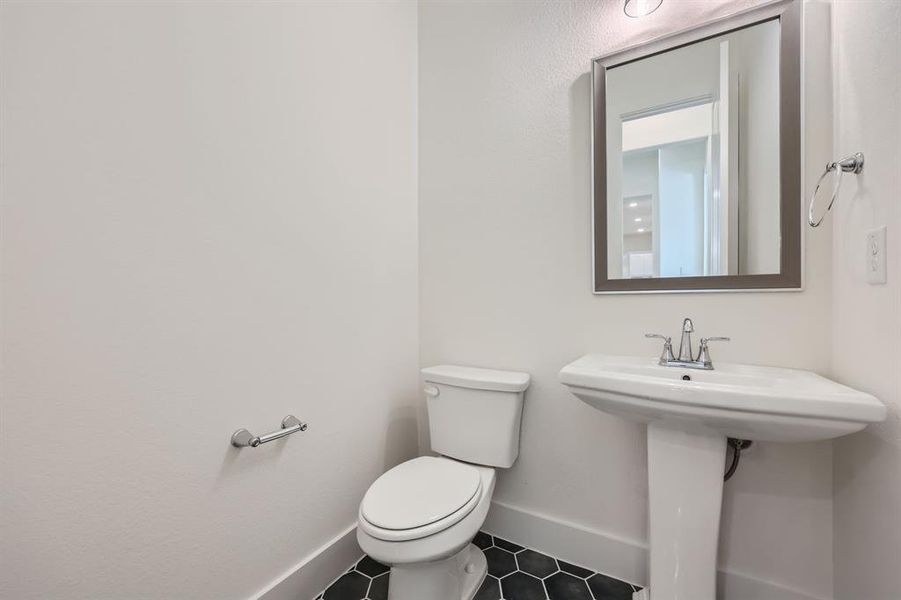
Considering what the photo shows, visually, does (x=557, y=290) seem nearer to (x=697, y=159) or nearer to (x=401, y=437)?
(x=697, y=159)

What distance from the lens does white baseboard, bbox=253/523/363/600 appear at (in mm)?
1131

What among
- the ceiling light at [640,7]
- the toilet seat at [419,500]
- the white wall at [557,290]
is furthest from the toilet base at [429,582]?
the ceiling light at [640,7]

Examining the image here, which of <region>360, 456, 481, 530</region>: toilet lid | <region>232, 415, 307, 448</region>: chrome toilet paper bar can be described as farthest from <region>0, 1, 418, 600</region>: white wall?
<region>360, 456, 481, 530</region>: toilet lid

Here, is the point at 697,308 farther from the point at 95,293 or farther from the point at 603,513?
the point at 95,293

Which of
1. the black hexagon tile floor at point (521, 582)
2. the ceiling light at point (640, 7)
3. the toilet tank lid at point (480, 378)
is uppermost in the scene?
the ceiling light at point (640, 7)

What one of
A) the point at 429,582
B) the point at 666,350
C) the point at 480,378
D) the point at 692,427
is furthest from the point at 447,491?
the point at 666,350

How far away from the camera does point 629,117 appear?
1.30 metres

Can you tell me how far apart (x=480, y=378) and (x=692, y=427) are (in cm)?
68

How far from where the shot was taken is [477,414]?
1389 mm

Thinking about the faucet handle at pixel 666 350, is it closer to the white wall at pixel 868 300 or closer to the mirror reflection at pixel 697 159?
the mirror reflection at pixel 697 159

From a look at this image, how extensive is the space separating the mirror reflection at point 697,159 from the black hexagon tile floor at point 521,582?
1081 mm

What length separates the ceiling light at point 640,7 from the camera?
1.23m

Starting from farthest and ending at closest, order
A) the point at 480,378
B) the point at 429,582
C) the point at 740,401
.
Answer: the point at 480,378
the point at 429,582
the point at 740,401

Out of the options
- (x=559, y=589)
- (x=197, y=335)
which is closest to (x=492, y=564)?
(x=559, y=589)
